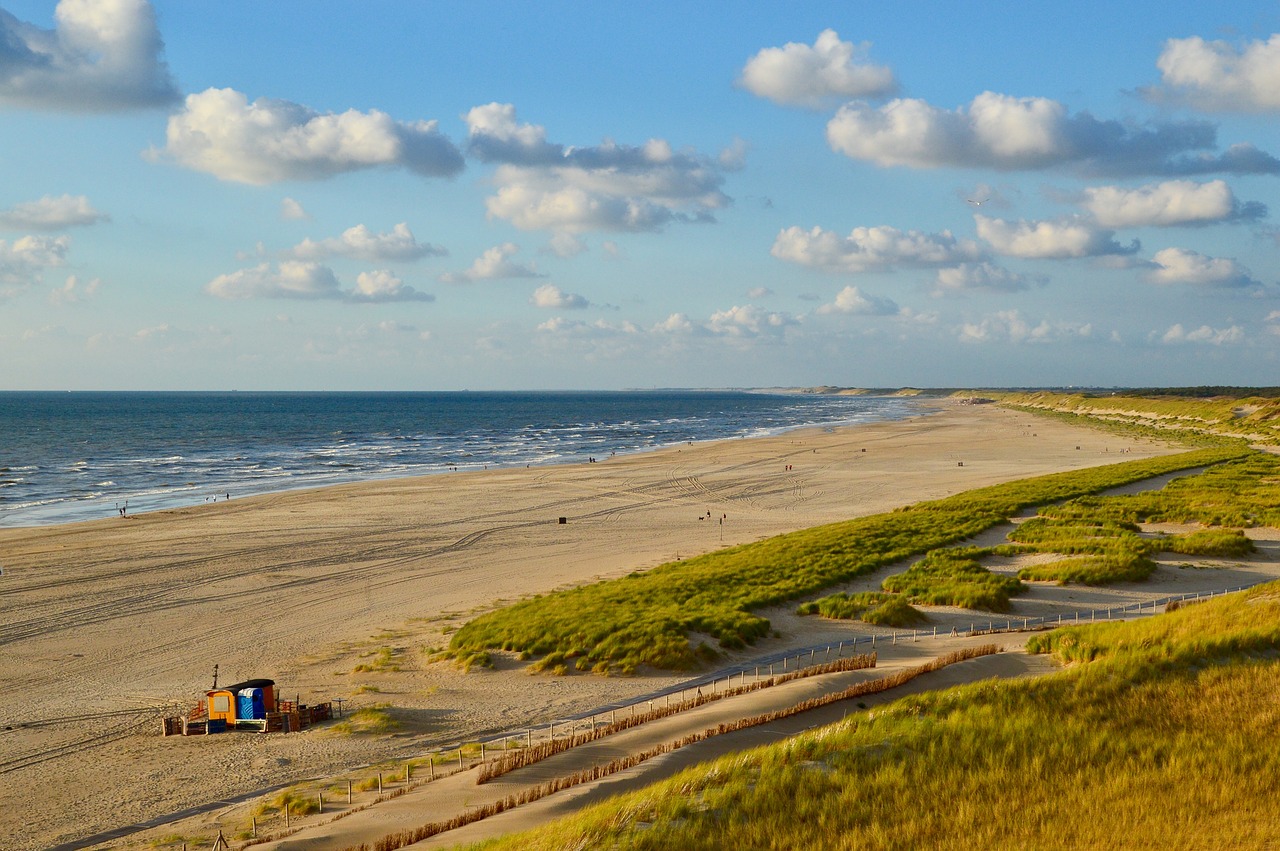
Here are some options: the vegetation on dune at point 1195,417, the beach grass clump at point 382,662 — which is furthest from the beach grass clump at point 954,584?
the vegetation on dune at point 1195,417

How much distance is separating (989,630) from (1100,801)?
14.1 metres

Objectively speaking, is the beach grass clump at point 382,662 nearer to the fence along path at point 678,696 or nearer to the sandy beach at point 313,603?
the sandy beach at point 313,603

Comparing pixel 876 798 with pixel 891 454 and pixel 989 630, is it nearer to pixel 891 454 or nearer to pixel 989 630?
pixel 989 630

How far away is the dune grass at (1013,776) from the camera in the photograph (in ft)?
37.3

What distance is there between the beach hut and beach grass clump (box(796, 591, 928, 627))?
15816 millimetres

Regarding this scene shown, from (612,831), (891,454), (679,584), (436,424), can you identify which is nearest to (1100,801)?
(612,831)

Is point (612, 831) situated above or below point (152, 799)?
above

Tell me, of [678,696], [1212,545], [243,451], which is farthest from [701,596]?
[243,451]

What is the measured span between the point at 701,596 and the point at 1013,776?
16.7 metres

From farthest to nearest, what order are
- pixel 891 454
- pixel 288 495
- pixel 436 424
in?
pixel 436 424, pixel 891 454, pixel 288 495

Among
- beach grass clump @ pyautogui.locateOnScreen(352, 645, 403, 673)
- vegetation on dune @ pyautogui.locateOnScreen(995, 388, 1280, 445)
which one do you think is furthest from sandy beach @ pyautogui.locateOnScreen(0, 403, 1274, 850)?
vegetation on dune @ pyautogui.locateOnScreen(995, 388, 1280, 445)

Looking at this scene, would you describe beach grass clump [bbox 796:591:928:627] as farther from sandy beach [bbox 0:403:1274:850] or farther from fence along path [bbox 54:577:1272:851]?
sandy beach [bbox 0:403:1274:850]

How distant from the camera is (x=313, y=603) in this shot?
108 feet

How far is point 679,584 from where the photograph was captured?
31344 millimetres
